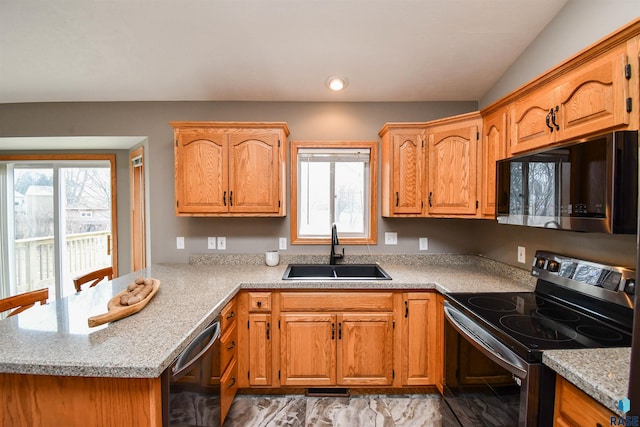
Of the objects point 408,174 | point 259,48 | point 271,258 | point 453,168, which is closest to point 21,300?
point 271,258

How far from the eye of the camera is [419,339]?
6.28 ft

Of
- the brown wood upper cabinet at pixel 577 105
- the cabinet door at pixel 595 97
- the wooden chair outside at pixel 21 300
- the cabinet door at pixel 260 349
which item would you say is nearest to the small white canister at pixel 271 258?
the cabinet door at pixel 260 349

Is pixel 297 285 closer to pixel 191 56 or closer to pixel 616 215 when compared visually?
pixel 616 215

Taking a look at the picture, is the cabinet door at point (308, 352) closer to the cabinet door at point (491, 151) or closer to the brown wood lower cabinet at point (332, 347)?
the brown wood lower cabinet at point (332, 347)

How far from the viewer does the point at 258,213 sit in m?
2.21

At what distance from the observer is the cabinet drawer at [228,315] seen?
61.9 inches

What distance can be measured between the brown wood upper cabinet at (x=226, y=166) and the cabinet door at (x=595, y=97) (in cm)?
180

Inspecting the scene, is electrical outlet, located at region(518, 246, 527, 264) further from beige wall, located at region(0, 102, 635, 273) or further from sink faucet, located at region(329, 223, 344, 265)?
sink faucet, located at region(329, 223, 344, 265)

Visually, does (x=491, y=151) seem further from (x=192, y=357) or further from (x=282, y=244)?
(x=192, y=357)

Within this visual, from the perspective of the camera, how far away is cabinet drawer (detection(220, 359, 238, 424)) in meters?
1.54

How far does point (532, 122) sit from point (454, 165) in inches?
23.6

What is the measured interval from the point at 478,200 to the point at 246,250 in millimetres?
2046

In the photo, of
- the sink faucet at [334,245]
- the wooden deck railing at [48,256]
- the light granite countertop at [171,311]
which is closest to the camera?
the light granite countertop at [171,311]

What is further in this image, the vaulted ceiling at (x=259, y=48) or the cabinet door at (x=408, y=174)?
the cabinet door at (x=408, y=174)
